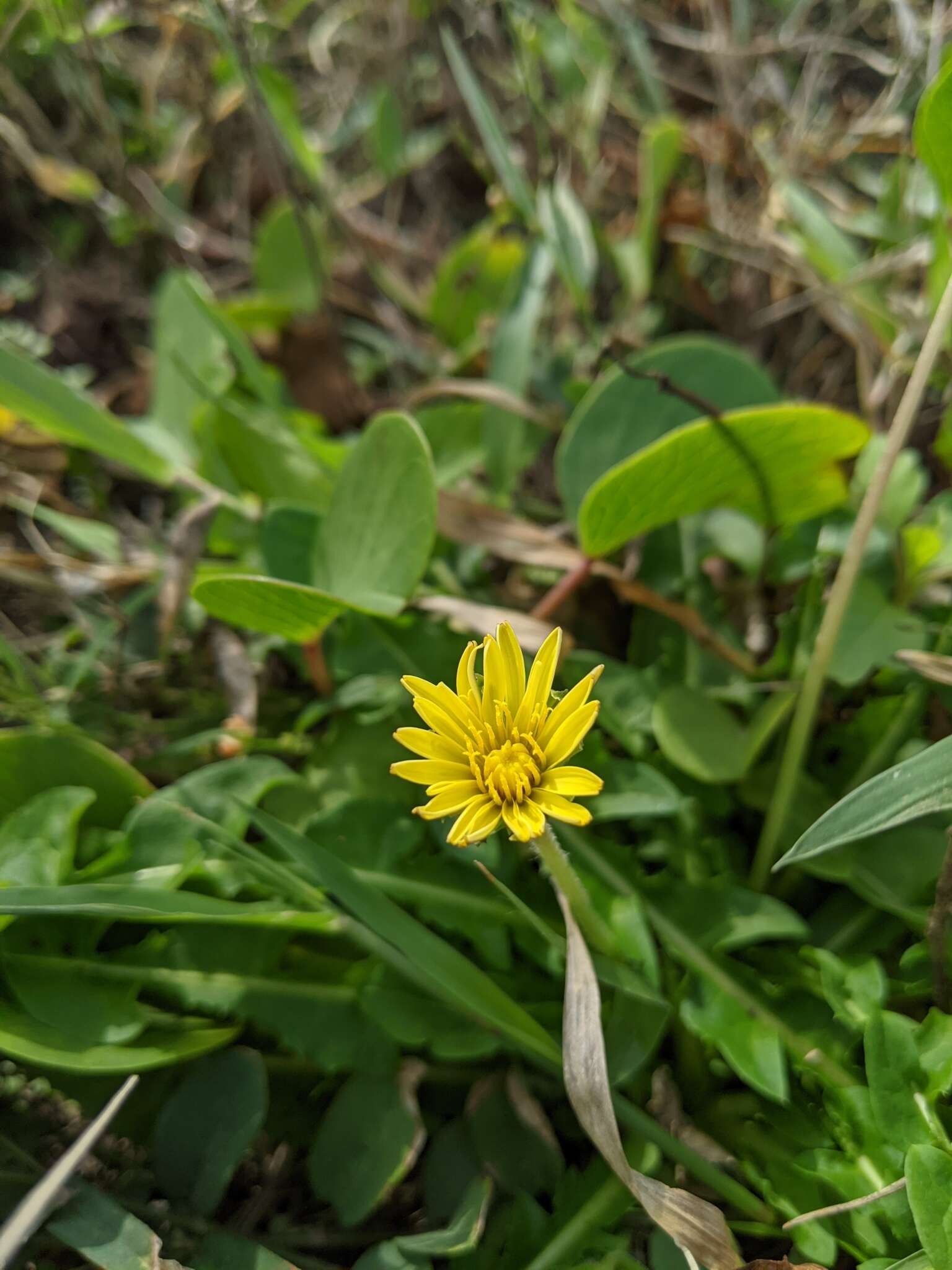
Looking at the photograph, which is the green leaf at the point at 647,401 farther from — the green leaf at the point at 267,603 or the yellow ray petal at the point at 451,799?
the yellow ray petal at the point at 451,799

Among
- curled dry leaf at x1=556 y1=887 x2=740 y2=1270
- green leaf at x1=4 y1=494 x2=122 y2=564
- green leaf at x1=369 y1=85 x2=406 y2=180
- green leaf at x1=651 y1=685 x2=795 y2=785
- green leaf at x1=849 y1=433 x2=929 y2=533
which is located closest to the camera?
curled dry leaf at x1=556 y1=887 x2=740 y2=1270

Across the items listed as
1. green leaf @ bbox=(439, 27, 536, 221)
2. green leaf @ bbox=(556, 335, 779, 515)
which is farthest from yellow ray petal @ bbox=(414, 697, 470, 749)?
green leaf @ bbox=(439, 27, 536, 221)

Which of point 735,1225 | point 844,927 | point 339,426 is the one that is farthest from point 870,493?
point 339,426

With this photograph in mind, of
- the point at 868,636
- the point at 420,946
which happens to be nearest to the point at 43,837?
the point at 420,946

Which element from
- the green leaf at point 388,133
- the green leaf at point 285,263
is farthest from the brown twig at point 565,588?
the green leaf at point 388,133

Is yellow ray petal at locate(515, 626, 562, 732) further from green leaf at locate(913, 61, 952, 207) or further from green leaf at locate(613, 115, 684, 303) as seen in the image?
green leaf at locate(613, 115, 684, 303)

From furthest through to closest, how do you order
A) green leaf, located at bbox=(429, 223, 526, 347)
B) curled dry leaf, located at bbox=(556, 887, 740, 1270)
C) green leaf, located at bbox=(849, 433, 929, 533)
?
green leaf, located at bbox=(429, 223, 526, 347)
green leaf, located at bbox=(849, 433, 929, 533)
curled dry leaf, located at bbox=(556, 887, 740, 1270)

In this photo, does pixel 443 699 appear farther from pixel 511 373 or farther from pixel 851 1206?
pixel 511 373

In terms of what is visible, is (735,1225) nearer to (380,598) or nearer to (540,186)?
(380,598)
